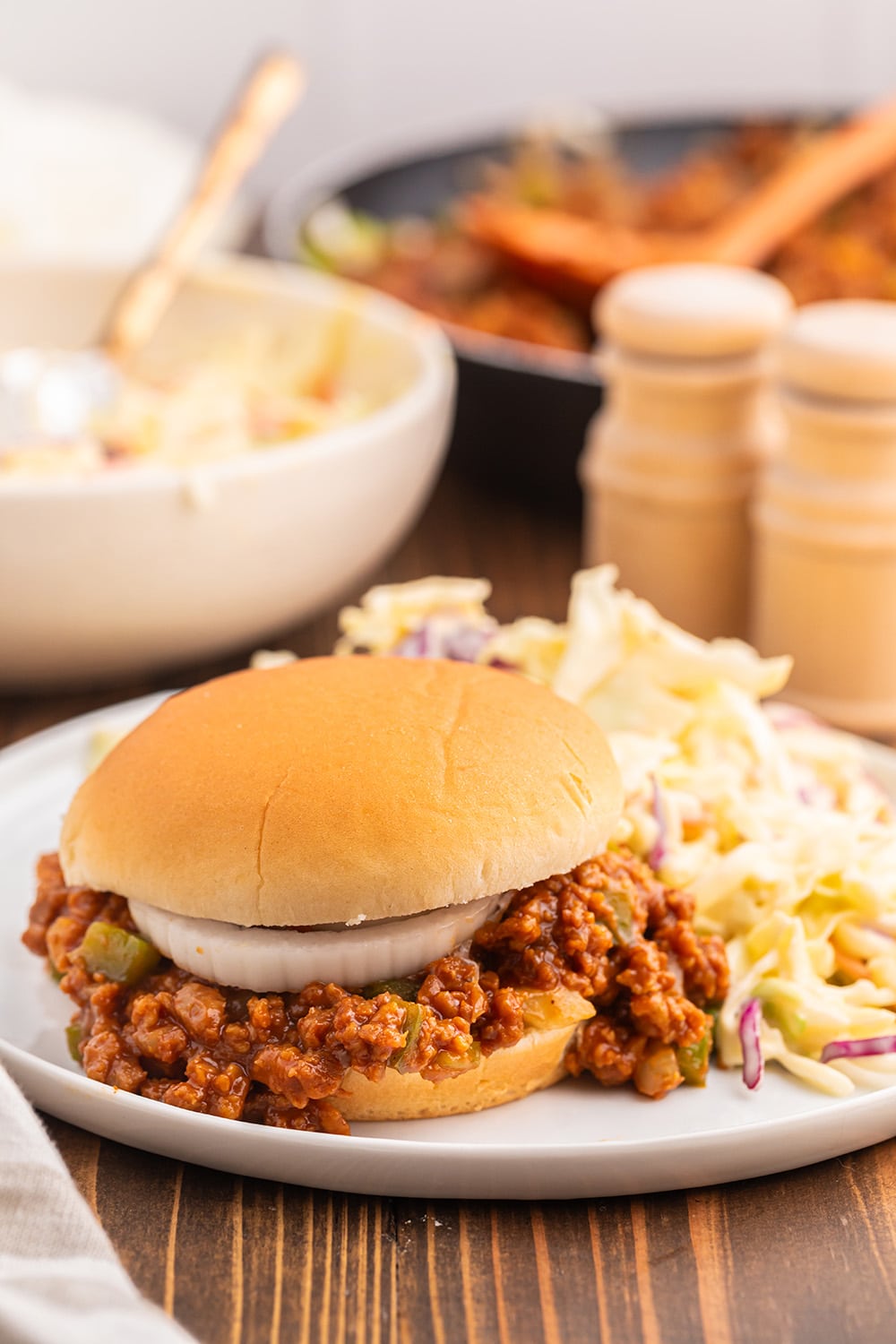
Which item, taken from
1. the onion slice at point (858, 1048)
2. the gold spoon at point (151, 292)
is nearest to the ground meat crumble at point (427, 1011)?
the onion slice at point (858, 1048)

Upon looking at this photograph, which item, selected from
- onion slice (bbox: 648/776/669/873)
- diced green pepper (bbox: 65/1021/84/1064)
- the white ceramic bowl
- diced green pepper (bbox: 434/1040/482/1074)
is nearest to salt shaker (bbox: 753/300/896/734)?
the white ceramic bowl

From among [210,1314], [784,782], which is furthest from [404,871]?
[784,782]

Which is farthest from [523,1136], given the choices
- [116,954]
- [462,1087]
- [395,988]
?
[116,954]

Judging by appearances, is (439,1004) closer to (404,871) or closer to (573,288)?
(404,871)

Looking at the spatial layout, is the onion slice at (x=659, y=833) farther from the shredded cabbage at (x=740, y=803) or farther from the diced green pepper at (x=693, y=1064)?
the diced green pepper at (x=693, y=1064)

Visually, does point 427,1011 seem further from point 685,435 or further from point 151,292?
point 151,292

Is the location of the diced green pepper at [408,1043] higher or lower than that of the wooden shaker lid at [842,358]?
lower
